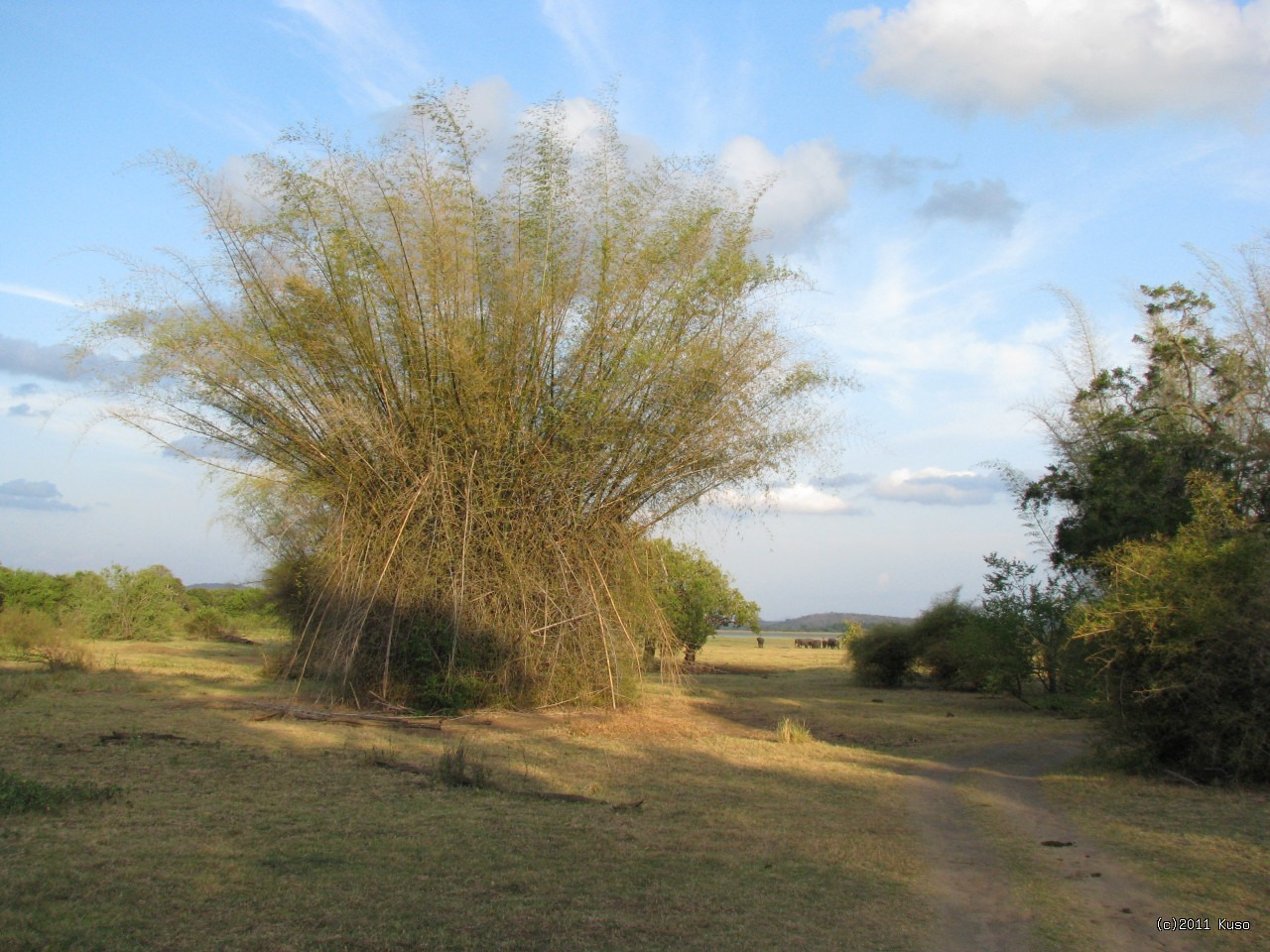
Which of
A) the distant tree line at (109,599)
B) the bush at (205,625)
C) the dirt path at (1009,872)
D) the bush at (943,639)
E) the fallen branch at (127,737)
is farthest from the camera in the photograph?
the bush at (205,625)

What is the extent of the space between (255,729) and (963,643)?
46.9 ft

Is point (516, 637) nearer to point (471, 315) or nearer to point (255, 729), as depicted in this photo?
point (255, 729)

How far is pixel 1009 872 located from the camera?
242 inches

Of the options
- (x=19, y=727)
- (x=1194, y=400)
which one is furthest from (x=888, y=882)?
(x=1194, y=400)

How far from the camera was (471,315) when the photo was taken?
12.8 metres

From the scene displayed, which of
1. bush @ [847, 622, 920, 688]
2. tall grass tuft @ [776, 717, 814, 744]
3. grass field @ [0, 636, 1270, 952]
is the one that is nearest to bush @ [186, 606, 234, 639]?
grass field @ [0, 636, 1270, 952]

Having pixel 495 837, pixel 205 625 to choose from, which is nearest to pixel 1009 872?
pixel 495 837

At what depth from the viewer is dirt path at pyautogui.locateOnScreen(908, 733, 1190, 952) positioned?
16.0 ft

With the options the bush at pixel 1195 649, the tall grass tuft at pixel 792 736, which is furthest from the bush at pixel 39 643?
the bush at pixel 1195 649

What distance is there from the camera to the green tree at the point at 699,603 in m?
25.6

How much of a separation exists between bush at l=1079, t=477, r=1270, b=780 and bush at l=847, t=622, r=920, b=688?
14.2 metres

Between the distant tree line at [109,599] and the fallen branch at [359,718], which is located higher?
the distant tree line at [109,599]

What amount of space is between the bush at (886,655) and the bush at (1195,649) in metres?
14.2

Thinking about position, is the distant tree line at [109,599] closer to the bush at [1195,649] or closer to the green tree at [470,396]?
the green tree at [470,396]
